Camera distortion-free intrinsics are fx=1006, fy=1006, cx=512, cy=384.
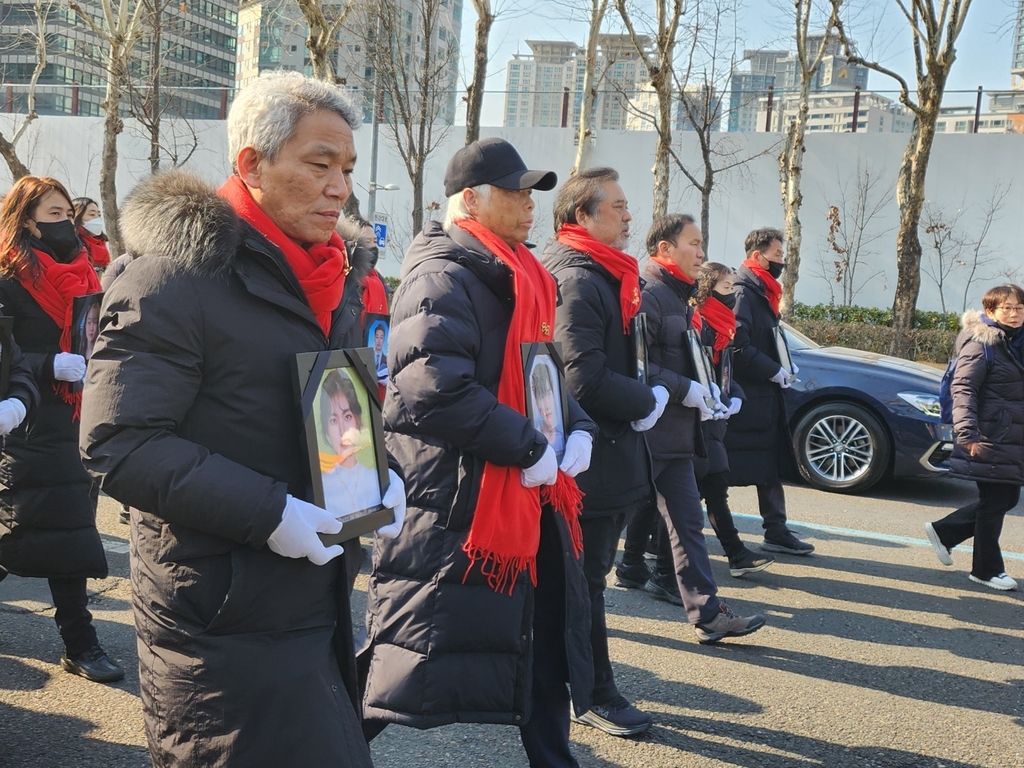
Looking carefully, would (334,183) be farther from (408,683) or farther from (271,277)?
(408,683)

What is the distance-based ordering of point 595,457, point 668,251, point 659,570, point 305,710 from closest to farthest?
1. point 305,710
2. point 595,457
3. point 668,251
4. point 659,570

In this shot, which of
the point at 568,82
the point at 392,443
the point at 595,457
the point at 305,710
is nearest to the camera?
the point at 305,710

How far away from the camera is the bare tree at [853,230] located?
2305cm

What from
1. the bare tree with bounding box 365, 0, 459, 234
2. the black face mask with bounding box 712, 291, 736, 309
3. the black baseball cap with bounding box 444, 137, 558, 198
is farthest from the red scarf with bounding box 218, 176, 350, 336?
the bare tree with bounding box 365, 0, 459, 234

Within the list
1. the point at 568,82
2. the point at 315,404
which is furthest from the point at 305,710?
the point at 568,82

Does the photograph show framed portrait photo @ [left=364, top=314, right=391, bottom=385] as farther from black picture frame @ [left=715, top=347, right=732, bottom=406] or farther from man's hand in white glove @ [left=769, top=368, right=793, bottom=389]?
man's hand in white glove @ [left=769, top=368, right=793, bottom=389]

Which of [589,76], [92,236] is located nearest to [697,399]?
[92,236]

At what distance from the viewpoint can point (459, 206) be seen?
3.31 metres

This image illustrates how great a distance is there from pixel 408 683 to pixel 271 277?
139 cm

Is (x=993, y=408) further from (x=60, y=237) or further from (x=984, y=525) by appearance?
(x=60, y=237)

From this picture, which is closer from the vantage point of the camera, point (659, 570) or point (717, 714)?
point (717, 714)

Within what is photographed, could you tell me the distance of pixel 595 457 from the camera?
13.3ft

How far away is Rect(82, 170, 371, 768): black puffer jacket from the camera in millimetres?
1952

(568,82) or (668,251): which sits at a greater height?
(568,82)
